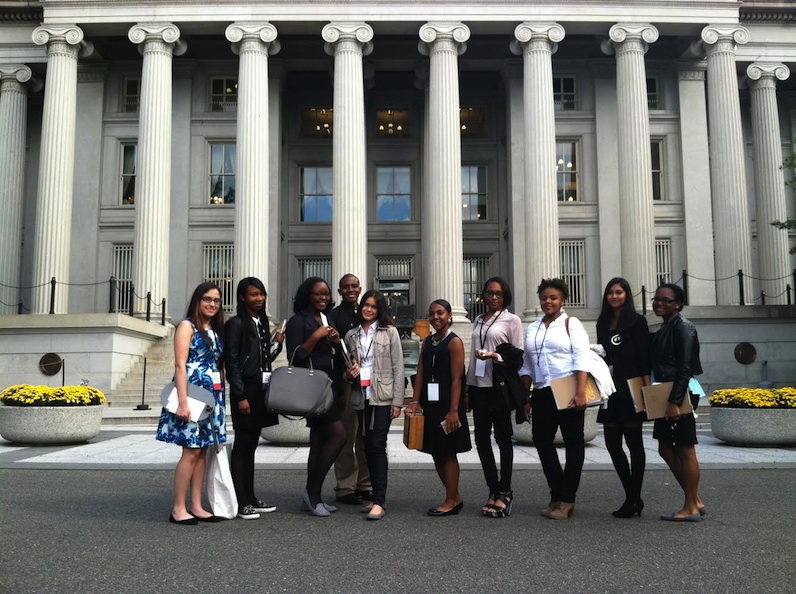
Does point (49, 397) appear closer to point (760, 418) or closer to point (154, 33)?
point (760, 418)

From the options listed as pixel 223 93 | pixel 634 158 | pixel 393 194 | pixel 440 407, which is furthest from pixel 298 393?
pixel 393 194

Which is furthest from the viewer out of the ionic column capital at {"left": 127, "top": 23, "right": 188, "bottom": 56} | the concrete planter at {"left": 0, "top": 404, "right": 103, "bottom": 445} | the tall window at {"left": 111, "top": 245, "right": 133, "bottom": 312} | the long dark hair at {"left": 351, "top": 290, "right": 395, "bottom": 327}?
the tall window at {"left": 111, "top": 245, "right": 133, "bottom": 312}

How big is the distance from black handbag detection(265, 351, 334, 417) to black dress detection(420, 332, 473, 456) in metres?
0.89

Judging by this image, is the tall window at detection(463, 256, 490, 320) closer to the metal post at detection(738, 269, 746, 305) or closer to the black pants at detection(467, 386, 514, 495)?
the metal post at detection(738, 269, 746, 305)

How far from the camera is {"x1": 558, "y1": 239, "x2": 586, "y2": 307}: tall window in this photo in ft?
97.2

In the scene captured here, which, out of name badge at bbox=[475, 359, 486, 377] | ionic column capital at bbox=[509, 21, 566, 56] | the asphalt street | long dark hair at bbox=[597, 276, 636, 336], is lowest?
the asphalt street

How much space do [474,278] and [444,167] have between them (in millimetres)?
7541

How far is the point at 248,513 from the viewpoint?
6.45 m

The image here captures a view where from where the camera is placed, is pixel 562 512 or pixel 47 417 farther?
pixel 47 417

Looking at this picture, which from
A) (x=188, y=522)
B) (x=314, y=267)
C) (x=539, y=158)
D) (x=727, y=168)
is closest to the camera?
(x=188, y=522)

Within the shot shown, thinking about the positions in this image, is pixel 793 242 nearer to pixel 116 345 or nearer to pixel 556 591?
pixel 116 345

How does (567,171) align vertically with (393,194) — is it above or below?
above

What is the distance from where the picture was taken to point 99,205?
29797 millimetres

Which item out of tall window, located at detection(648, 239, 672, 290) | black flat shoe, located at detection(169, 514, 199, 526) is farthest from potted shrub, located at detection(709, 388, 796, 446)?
tall window, located at detection(648, 239, 672, 290)
